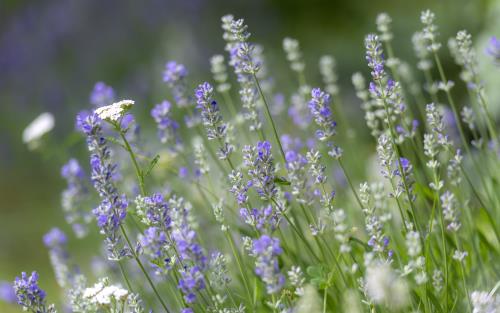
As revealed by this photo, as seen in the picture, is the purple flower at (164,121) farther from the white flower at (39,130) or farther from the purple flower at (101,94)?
the white flower at (39,130)

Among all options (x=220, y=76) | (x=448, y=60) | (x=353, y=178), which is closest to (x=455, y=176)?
(x=220, y=76)

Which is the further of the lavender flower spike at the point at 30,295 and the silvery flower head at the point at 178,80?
the silvery flower head at the point at 178,80

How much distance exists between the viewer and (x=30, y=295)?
221 centimetres

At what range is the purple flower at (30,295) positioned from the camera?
2188 millimetres

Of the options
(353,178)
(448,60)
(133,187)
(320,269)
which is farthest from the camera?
(448,60)

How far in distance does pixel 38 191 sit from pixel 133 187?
384cm

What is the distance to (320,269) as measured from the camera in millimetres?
2279

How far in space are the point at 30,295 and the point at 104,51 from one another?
5.52 meters

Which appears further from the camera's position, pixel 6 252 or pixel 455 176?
pixel 6 252

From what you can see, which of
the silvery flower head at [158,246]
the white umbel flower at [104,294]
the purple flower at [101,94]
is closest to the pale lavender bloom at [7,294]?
the purple flower at [101,94]

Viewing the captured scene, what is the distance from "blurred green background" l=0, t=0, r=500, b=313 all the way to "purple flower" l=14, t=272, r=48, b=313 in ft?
12.3

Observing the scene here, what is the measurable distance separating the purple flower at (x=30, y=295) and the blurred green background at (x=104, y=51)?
12.3 ft

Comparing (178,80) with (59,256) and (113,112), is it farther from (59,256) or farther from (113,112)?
(59,256)

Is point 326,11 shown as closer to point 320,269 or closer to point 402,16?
point 402,16
